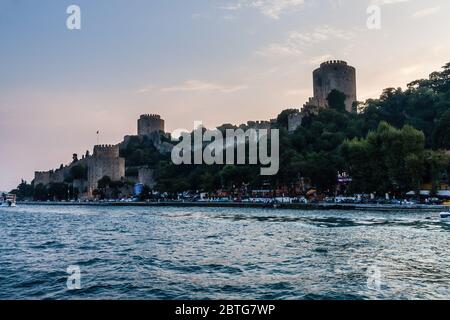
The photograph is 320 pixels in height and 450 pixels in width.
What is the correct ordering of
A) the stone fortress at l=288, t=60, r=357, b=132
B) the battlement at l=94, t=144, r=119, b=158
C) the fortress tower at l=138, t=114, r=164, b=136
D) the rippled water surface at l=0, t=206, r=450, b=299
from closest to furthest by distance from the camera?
the rippled water surface at l=0, t=206, r=450, b=299, the stone fortress at l=288, t=60, r=357, b=132, the battlement at l=94, t=144, r=119, b=158, the fortress tower at l=138, t=114, r=164, b=136

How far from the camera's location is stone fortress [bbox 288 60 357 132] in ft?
325

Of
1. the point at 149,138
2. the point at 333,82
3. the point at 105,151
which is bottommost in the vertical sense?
the point at 105,151

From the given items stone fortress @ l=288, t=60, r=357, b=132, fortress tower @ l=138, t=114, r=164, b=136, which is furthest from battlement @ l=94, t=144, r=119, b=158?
stone fortress @ l=288, t=60, r=357, b=132

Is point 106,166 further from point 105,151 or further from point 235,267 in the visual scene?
point 235,267

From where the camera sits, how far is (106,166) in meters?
117

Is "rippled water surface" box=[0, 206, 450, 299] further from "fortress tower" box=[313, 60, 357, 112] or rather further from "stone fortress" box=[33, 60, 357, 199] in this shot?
"fortress tower" box=[313, 60, 357, 112]

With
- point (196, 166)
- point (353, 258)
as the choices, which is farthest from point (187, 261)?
point (196, 166)

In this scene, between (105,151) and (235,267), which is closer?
(235,267)

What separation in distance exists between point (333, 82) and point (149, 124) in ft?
212

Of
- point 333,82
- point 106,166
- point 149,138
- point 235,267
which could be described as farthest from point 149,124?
point 235,267

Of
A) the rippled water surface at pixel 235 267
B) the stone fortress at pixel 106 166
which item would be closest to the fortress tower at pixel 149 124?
the stone fortress at pixel 106 166

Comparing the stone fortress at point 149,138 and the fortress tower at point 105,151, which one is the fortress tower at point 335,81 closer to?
the stone fortress at point 149,138

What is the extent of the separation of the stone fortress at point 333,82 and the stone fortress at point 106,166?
45113 millimetres

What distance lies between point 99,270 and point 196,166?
294ft
